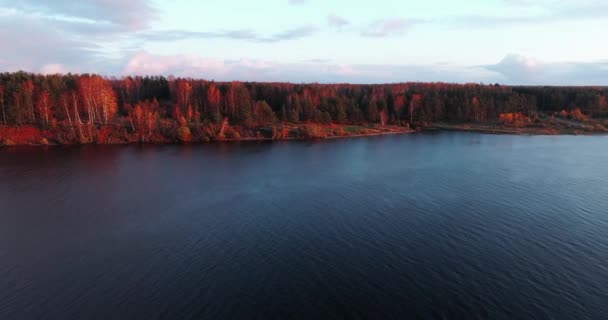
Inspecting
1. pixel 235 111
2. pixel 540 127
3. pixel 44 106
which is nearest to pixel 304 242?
pixel 235 111

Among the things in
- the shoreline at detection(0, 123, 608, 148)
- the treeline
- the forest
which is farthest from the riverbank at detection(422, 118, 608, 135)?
the treeline

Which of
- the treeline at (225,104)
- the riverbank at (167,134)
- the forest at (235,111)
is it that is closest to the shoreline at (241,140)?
Result: the riverbank at (167,134)

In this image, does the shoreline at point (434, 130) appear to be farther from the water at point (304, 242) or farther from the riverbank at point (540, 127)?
the water at point (304, 242)

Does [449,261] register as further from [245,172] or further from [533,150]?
[533,150]

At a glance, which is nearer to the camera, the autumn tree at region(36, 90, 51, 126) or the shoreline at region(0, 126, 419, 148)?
the shoreline at region(0, 126, 419, 148)

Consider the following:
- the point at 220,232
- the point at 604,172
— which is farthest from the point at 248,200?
the point at 604,172

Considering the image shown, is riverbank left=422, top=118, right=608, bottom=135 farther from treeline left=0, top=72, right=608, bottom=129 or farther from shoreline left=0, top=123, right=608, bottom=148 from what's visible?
treeline left=0, top=72, right=608, bottom=129
